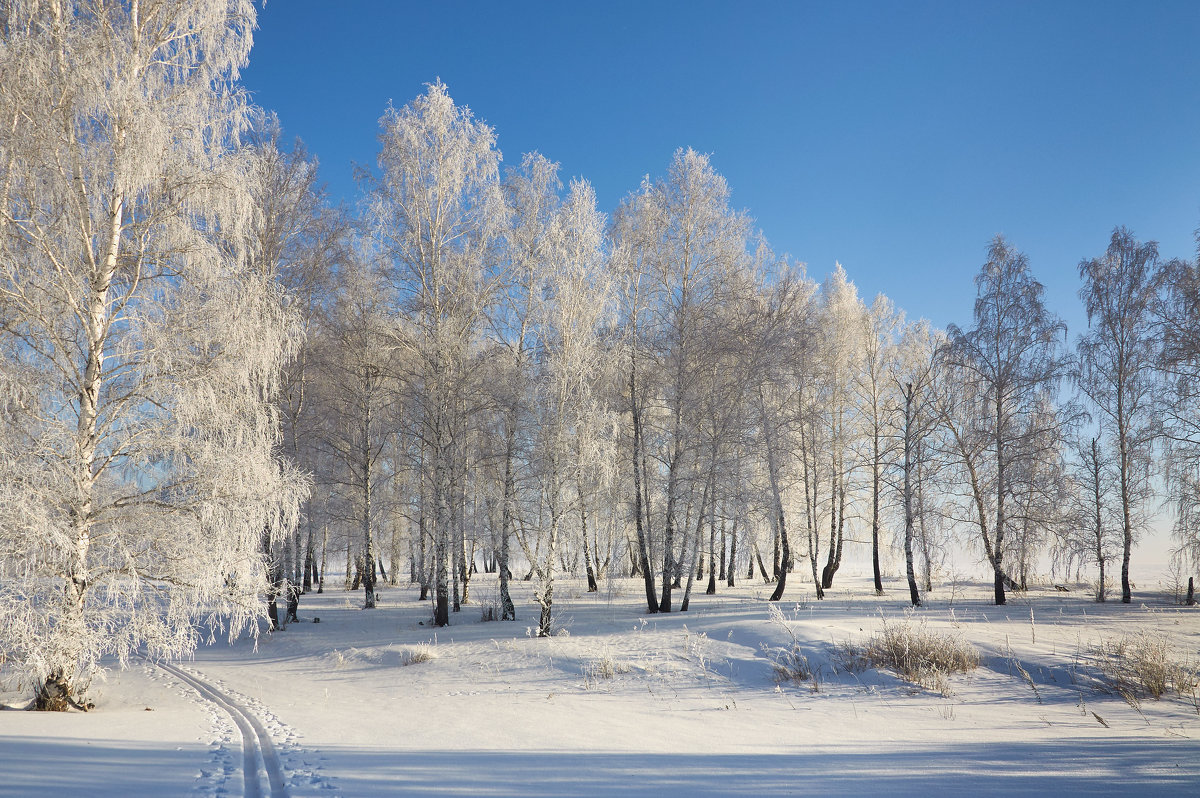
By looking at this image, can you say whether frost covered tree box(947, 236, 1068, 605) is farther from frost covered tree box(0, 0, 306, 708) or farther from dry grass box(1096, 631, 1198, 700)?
frost covered tree box(0, 0, 306, 708)

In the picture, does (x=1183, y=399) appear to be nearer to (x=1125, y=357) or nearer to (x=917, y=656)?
(x=1125, y=357)

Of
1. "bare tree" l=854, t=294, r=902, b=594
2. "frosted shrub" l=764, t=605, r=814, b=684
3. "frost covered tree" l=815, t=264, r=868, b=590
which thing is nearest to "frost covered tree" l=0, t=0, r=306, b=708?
"frosted shrub" l=764, t=605, r=814, b=684

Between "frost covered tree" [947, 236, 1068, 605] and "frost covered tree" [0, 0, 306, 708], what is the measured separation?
1947 centimetres

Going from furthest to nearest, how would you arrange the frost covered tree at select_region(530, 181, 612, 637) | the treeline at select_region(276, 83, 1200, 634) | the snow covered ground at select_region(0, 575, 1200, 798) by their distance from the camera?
the treeline at select_region(276, 83, 1200, 634) → the frost covered tree at select_region(530, 181, 612, 637) → the snow covered ground at select_region(0, 575, 1200, 798)

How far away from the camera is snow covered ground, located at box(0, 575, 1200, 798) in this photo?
5391mm

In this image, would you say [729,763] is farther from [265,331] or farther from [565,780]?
[265,331]

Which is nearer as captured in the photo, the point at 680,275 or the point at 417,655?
the point at 417,655

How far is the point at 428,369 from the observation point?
1748 cm

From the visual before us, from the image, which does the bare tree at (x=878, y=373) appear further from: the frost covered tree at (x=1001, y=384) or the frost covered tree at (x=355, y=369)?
the frost covered tree at (x=355, y=369)

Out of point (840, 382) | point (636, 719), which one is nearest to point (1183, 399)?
point (840, 382)

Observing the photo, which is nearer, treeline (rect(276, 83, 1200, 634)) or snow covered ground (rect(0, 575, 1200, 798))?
snow covered ground (rect(0, 575, 1200, 798))

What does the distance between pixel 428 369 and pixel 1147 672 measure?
16269 millimetres

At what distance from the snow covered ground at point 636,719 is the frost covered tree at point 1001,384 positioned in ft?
13.9

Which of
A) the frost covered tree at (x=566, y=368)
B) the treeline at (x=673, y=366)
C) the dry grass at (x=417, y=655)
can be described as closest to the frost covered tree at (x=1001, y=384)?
the treeline at (x=673, y=366)
